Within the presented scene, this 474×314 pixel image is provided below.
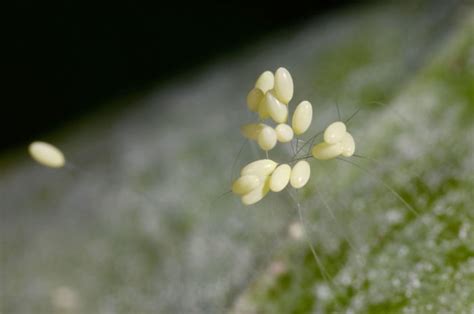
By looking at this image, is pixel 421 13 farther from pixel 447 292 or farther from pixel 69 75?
pixel 69 75

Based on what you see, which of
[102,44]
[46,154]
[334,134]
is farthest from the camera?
[102,44]

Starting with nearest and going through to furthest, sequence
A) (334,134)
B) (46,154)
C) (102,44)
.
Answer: (334,134), (46,154), (102,44)

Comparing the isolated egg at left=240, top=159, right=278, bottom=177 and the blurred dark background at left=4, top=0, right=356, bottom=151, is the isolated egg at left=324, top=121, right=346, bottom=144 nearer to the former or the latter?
the isolated egg at left=240, top=159, right=278, bottom=177

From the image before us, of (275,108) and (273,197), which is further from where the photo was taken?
(273,197)

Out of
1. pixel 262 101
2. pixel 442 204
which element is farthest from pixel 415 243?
pixel 262 101

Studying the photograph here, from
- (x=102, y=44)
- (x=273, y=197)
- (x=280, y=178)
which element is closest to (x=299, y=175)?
(x=280, y=178)

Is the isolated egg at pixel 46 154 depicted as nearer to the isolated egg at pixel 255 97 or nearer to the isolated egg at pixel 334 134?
the isolated egg at pixel 255 97

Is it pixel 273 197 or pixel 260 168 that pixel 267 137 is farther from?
pixel 273 197

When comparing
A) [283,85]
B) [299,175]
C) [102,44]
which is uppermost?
[102,44]
